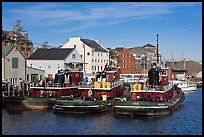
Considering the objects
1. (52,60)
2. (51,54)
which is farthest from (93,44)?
(52,60)

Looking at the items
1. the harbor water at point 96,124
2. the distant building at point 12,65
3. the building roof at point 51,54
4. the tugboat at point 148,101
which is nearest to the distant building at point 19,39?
the building roof at point 51,54

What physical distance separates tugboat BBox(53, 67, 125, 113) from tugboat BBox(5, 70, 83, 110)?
1342 mm

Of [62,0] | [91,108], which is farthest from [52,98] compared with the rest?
[62,0]

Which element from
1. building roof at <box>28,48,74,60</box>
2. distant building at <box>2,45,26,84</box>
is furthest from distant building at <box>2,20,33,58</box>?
distant building at <box>2,45,26,84</box>

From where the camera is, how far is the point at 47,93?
1329 inches

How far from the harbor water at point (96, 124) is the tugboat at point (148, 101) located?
537 millimetres

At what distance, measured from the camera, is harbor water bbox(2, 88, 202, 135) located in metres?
22.7

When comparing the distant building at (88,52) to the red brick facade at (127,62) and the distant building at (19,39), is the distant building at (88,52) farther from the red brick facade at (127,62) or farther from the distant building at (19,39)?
the red brick facade at (127,62)

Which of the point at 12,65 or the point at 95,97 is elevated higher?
the point at 12,65

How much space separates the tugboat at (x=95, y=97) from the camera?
2900 cm

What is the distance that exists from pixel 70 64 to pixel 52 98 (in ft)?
83.1

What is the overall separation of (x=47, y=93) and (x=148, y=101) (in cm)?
1094

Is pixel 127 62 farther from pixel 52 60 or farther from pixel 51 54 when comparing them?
pixel 52 60

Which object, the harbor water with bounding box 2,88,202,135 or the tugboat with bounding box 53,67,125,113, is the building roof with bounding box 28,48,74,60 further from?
the harbor water with bounding box 2,88,202,135
